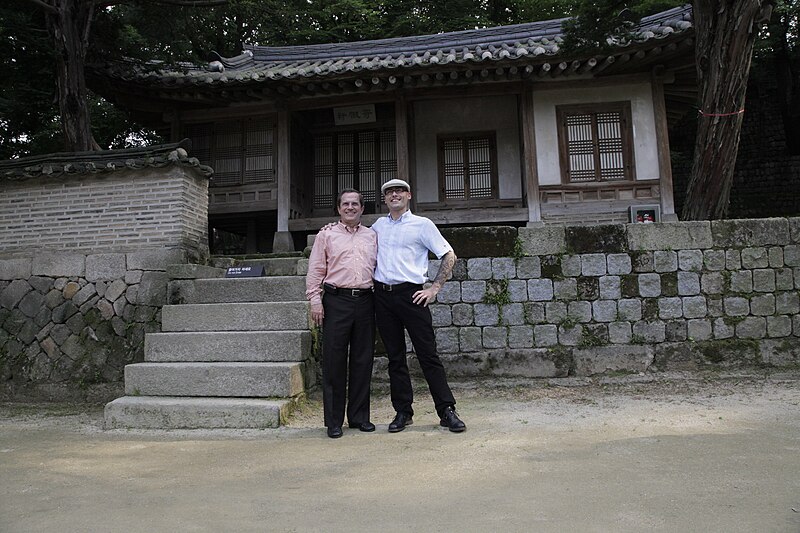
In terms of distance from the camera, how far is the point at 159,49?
29.5 feet

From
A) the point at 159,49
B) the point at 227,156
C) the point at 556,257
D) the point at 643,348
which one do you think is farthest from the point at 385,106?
the point at 643,348

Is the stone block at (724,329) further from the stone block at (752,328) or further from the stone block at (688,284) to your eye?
the stone block at (688,284)

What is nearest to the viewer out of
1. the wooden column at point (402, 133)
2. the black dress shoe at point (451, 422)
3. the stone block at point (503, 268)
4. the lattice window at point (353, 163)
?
the black dress shoe at point (451, 422)

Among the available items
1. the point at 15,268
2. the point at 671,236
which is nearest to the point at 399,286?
the point at 671,236

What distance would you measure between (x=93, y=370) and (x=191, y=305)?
1387 mm

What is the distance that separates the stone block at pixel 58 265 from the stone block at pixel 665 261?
5966mm

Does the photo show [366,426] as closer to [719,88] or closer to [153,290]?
[153,290]

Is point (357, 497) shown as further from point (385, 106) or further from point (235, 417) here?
point (385, 106)

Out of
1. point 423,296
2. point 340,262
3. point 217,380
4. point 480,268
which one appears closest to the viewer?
point 423,296

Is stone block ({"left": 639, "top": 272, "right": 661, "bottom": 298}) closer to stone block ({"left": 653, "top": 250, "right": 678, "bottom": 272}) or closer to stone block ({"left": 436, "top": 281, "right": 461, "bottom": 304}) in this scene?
stone block ({"left": 653, "top": 250, "right": 678, "bottom": 272})

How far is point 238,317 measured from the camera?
15.9 ft

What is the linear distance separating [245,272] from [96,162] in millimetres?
2038

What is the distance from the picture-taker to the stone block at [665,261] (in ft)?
17.4

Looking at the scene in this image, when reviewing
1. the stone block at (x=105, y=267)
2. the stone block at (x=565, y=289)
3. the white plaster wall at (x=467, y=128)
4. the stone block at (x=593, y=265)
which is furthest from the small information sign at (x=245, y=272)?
the white plaster wall at (x=467, y=128)
